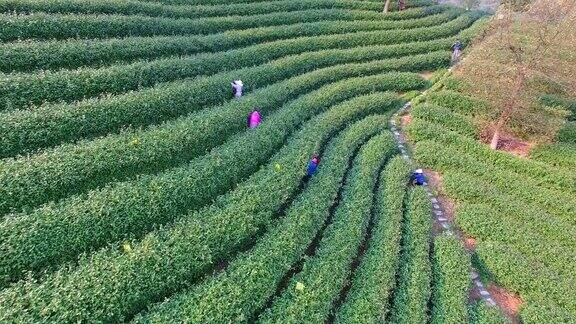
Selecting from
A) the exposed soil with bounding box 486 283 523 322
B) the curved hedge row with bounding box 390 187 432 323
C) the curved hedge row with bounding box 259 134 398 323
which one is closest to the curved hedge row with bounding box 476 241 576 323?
the exposed soil with bounding box 486 283 523 322

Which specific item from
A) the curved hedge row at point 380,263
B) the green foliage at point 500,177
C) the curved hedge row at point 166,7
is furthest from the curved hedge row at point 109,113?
the green foliage at point 500,177

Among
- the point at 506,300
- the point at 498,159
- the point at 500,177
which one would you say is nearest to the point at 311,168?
the point at 506,300

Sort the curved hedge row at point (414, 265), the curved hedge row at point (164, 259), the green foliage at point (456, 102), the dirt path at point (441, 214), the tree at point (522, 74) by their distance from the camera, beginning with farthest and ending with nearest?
1. the green foliage at point (456, 102)
2. the tree at point (522, 74)
3. the dirt path at point (441, 214)
4. the curved hedge row at point (414, 265)
5. the curved hedge row at point (164, 259)

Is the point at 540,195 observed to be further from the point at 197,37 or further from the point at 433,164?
the point at 197,37

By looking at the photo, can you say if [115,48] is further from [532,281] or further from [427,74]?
[427,74]

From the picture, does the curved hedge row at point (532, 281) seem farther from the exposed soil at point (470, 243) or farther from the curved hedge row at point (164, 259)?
the curved hedge row at point (164, 259)

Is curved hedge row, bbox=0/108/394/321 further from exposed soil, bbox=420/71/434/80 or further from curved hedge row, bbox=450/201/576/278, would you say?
exposed soil, bbox=420/71/434/80
